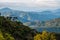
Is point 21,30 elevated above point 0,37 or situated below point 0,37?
below

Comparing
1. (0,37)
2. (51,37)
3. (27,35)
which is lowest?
(27,35)

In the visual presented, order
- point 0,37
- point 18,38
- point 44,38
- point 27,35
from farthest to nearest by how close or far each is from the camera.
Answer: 1. point 27,35
2. point 18,38
3. point 44,38
4. point 0,37

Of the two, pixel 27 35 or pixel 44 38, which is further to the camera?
pixel 27 35

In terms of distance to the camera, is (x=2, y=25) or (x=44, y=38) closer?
(x=44, y=38)

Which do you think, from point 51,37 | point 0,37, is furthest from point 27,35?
point 0,37

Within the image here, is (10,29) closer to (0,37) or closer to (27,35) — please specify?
(27,35)

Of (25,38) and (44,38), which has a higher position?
(44,38)

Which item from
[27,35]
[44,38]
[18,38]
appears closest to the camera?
[44,38]

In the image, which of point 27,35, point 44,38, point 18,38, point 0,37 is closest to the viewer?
point 0,37

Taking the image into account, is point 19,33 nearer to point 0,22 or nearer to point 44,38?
point 0,22

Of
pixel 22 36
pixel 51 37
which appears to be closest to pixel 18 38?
pixel 22 36
